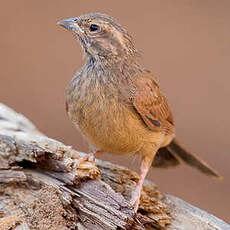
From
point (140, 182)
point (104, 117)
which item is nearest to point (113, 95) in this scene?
point (104, 117)

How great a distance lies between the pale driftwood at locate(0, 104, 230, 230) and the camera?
3848 millimetres

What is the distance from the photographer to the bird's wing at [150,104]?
4570mm

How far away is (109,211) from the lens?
3.86m

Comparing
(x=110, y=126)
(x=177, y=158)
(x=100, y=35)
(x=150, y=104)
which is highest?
(x=100, y=35)

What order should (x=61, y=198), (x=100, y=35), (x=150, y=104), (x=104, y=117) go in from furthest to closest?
1. (x=150, y=104)
2. (x=100, y=35)
3. (x=104, y=117)
4. (x=61, y=198)

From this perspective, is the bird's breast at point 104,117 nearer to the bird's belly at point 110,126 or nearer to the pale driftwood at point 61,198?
the bird's belly at point 110,126

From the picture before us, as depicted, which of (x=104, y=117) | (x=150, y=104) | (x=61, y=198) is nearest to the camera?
(x=61, y=198)

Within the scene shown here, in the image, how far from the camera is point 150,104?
4738 millimetres

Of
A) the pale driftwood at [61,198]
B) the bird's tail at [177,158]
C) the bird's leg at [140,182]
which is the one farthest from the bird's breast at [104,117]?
the bird's tail at [177,158]

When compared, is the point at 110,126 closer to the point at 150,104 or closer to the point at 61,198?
the point at 150,104

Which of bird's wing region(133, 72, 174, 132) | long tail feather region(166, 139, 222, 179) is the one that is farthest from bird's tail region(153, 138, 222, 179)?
bird's wing region(133, 72, 174, 132)

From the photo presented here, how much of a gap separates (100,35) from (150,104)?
850 millimetres

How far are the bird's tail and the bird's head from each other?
1554 mm

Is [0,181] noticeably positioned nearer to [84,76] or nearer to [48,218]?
[48,218]
